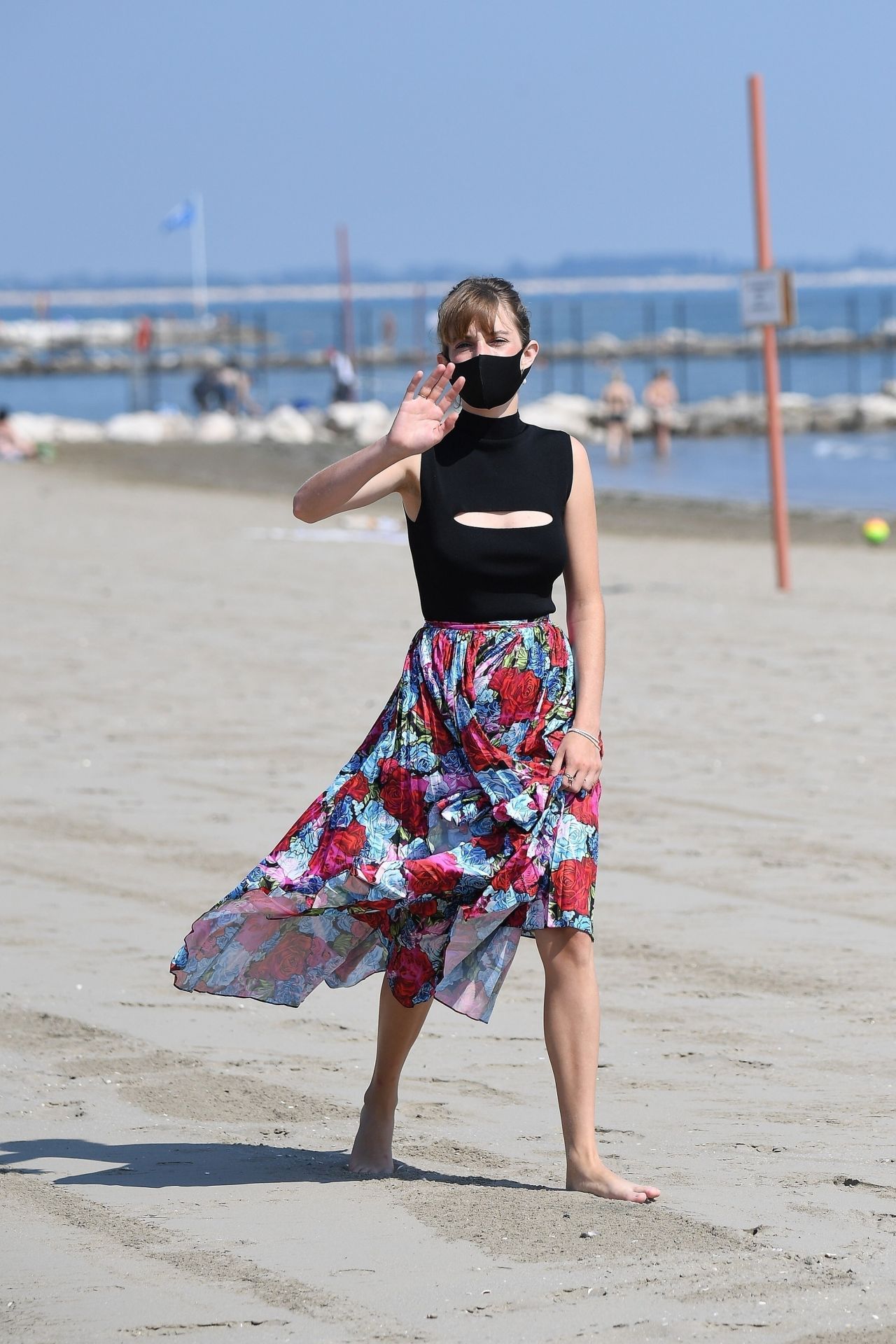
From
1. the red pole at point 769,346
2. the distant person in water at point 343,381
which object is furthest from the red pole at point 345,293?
the red pole at point 769,346

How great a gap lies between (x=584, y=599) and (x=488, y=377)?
1.62 feet

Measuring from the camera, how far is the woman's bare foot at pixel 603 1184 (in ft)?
11.6

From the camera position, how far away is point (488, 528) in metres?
3.66

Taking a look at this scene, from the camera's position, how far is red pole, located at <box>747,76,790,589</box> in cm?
1334

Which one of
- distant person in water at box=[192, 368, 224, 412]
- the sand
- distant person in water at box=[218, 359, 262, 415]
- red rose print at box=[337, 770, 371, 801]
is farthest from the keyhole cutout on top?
distant person in water at box=[218, 359, 262, 415]

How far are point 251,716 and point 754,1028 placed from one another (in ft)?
15.0

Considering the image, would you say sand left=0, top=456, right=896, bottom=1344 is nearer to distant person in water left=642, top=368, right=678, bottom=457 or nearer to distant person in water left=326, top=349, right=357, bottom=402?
distant person in water left=642, top=368, right=678, bottom=457

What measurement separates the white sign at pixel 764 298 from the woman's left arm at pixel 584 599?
9.80 metres

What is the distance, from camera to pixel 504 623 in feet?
12.1

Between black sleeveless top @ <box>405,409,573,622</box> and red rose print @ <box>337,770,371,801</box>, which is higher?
black sleeveless top @ <box>405,409,573,622</box>

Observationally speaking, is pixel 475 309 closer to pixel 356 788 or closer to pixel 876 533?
pixel 356 788

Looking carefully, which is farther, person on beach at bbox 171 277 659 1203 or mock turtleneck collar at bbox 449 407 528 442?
mock turtleneck collar at bbox 449 407 528 442

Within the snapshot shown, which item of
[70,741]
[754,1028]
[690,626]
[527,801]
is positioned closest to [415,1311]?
[527,801]

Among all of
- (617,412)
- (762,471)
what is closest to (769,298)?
(762,471)
